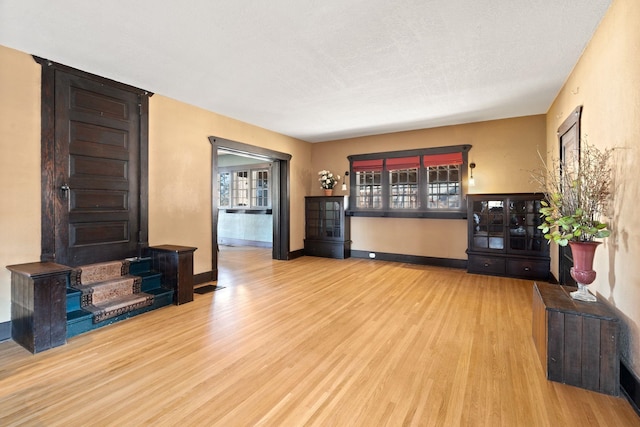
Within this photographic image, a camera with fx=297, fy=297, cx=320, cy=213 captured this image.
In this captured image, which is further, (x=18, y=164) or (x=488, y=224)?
(x=488, y=224)

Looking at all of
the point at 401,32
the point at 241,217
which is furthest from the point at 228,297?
the point at 241,217

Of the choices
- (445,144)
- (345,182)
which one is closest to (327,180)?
(345,182)

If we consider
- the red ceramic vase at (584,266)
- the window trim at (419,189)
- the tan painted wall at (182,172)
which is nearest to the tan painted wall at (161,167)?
the tan painted wall at (182,172)

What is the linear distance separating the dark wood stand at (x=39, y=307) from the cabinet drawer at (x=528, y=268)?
245 inches

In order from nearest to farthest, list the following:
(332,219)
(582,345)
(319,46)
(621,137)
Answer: (582,345) → (621,137) → (319,46) → (332,219)

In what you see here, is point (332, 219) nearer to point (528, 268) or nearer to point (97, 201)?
point (528, 268)

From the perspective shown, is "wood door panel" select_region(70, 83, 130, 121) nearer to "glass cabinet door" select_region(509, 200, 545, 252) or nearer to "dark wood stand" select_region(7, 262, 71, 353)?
"dark wood stand" select_region(7, 262, 71, 353)

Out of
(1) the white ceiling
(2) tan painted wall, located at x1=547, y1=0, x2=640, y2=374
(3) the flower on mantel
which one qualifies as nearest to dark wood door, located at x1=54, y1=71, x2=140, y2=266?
(1) the white ceiling

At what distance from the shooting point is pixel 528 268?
5059mm

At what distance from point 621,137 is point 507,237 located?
326 centimetres

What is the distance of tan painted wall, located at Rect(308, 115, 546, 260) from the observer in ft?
17.9

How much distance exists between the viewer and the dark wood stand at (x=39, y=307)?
8.71 feet

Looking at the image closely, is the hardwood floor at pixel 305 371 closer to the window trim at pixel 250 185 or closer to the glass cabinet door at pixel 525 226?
the glass cabinet door at pixel 525 226

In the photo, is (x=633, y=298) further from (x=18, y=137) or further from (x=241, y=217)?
(x=241, y=217)
